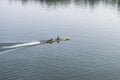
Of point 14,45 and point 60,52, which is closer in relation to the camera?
point 60,52

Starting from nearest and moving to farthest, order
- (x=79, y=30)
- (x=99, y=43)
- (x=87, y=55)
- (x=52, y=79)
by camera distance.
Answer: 1. (x=52, y=79)
2. (x=87, y=55)
3. (x=99, y=43)
4. (x=79, y=30)

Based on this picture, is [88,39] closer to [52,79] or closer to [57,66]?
[57,66]

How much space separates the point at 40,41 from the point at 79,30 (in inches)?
1448

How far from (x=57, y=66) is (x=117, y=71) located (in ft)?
66.4

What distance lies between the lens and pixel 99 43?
11481 centimetres

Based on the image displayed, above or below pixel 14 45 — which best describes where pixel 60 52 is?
below

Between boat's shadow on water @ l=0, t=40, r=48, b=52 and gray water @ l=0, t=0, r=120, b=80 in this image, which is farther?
boat's shadow on water @ l=0, t=40, r=48, b=52

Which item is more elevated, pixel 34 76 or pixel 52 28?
pixel 52 28

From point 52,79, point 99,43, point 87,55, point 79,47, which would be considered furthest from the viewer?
point 99,43

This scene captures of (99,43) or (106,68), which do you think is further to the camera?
(99,43)

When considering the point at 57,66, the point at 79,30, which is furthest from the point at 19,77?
the point at 79,30

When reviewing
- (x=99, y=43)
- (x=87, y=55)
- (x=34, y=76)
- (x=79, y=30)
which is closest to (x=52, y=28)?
(x=79, y=30)

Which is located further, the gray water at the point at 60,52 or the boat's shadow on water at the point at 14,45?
the boat's shadow on water at the point at 14,45

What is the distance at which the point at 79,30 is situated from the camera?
14450 cm
